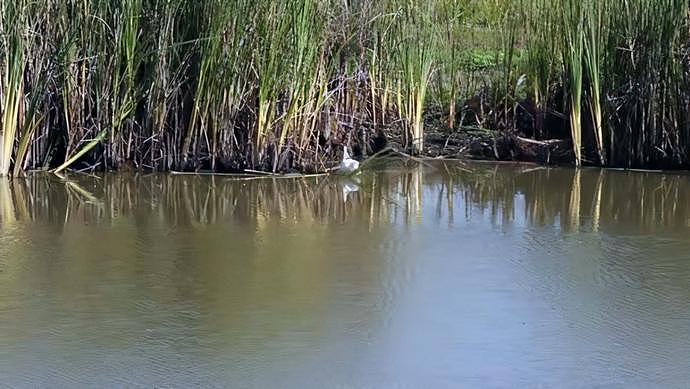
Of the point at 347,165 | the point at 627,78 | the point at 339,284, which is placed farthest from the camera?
the point at 627,78

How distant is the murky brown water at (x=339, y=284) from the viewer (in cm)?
296

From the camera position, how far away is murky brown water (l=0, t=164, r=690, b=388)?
9.72 feet

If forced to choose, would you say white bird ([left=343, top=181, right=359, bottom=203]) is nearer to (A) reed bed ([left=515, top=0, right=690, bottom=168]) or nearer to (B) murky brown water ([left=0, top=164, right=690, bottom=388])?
(B) murky brown water ([left=0, top=164, right=690, bottom=388])

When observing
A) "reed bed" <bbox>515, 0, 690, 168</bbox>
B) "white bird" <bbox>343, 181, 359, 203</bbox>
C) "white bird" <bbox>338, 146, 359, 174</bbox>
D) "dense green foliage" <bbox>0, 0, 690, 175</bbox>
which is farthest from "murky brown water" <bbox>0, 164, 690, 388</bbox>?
"reed bed" <bbox>515, 0, 690, 168</bbox>

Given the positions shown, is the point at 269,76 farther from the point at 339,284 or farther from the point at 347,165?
the point at 339,284

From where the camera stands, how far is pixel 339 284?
3.74 metres

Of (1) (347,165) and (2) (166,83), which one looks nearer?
(2) (166,83)

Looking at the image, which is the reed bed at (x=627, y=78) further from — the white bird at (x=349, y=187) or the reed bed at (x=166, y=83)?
the white bird at (x=349, y=187)

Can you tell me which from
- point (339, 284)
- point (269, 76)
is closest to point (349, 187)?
point (269, 76)

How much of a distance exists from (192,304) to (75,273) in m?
0.58

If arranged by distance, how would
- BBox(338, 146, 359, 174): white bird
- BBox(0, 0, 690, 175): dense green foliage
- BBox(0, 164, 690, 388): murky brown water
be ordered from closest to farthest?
BBox(0, 164, 690, 388): murky brown water, BBox(0, 0, 690, 175): dense green foliage, BBox(338, 146, 359, 174): white bird

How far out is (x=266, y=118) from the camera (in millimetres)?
5840

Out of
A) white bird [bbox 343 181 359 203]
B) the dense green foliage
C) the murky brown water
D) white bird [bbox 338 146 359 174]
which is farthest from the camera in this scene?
white bird [bbox 338 146 359 174]

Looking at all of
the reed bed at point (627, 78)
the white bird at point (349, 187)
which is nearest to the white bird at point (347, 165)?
the white bird at point (349, 187)
